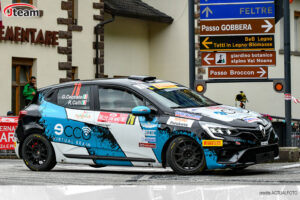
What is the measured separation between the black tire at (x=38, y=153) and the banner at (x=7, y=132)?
20.1ft

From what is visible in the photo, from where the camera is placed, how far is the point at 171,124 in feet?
38.5

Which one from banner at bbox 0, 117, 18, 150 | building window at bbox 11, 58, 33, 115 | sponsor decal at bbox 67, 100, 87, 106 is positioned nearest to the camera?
sponsor decal at bbox 67, 100, 87, 106

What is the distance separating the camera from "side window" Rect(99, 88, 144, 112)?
12383 mm

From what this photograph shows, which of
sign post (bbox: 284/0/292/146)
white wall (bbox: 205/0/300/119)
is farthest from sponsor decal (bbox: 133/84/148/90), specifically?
white wall (bbox: 205/0/300/119)

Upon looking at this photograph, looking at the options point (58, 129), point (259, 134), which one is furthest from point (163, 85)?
point (259, 134)

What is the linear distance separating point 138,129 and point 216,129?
136 centimetres

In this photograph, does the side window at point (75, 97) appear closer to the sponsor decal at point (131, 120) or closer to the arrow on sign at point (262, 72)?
the sponsor decal at point (131, 120)

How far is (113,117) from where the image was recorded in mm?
12391

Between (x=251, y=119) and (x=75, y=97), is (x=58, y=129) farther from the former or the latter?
(x=251, y=119)

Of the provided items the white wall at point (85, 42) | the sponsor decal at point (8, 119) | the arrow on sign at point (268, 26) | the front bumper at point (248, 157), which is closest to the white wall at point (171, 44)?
the white wall at point (85, 42)

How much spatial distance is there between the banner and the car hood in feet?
27.7

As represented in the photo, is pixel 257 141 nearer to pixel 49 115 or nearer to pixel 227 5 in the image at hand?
pixel 49 115

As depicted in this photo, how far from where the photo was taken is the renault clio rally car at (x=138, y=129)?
1141 cm

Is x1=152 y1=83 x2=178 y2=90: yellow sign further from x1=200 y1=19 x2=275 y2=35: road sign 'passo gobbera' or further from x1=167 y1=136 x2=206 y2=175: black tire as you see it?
x1=200 y1=19 x2=275 y2=35: road sign 'passo gobbera'
